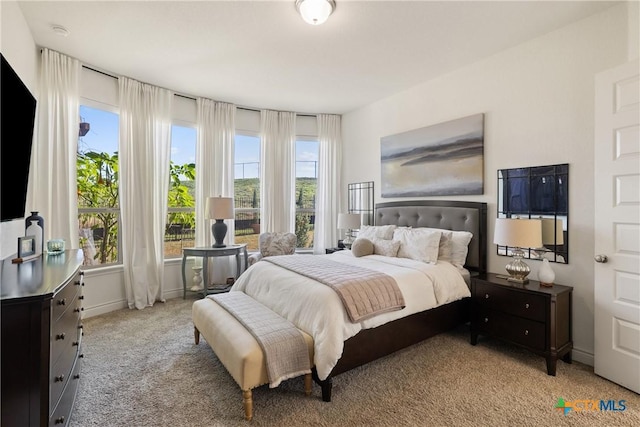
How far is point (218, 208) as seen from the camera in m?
4.36

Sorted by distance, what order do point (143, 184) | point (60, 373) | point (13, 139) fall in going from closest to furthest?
point (60, 373)
point (13, 139)
point (143, 184)

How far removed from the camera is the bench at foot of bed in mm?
1936

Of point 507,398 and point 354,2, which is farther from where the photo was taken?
point 354,2

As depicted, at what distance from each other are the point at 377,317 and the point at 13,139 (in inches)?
108

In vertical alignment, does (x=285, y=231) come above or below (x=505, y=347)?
above

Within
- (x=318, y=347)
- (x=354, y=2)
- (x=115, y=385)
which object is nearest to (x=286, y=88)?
(x=354, y=2)

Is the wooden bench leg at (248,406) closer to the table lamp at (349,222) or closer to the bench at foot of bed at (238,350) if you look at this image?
the bench at foot of bed at (238,350)

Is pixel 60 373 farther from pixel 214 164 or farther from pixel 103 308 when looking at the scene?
pixel 214 164

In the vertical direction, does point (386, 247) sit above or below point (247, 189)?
below

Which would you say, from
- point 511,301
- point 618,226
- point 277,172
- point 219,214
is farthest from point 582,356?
point 277,172

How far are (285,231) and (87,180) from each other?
2.84 m

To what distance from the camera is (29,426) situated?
53.1 inches

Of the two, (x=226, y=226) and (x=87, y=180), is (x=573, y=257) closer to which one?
(x=226, y=226)

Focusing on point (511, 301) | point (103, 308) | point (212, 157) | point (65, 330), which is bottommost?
point (103, 308)
